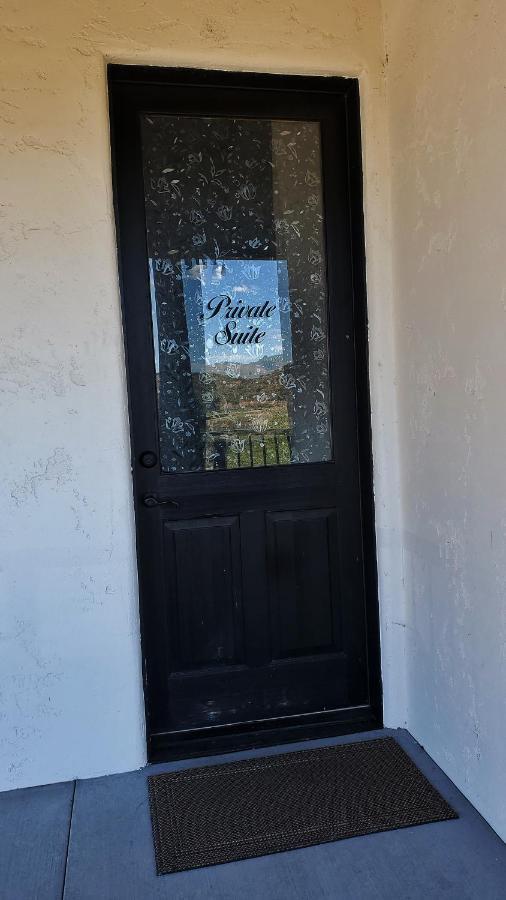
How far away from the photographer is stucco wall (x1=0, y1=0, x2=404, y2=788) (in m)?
2.27

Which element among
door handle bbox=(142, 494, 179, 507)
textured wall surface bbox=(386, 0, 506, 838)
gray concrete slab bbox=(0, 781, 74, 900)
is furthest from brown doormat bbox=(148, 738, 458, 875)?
door handle bbox=(142, 494, 179, 507)

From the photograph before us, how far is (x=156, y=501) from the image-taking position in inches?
99.3

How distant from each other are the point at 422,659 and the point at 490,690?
1.59 ft

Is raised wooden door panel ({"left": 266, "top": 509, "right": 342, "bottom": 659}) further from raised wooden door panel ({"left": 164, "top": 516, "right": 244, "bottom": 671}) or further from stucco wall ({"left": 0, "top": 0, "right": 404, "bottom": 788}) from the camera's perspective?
stucco wall ({"left": 0, "top": 0, "right": 404, "bottom": 788})

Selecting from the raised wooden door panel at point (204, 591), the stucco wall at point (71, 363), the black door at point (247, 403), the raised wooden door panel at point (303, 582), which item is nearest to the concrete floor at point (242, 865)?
the stucco wall at point (71, 363)

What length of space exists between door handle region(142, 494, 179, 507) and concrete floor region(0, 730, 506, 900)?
1060 millimetres

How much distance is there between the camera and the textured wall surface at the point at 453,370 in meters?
1.88

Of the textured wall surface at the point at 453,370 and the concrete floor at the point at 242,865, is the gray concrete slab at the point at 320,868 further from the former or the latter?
the textured wall surface at the point at 453,370

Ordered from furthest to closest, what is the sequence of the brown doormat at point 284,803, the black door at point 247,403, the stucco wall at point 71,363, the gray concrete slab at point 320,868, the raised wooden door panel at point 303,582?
1. the raised wooden door panel at point 303,582
2. the black door at point 247,403
3. the stucco wall at point 71,363
4. the brown doormat at point 284,803
5. the gray concrete slab at point 320,868

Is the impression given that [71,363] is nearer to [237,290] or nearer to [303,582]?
[237,290]

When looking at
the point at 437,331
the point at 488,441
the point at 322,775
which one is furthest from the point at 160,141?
the point at 322,775

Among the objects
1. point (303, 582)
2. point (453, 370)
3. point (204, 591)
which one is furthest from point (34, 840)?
point (453, 370)

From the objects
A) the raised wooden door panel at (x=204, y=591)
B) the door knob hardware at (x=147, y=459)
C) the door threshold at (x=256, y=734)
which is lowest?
the door threshold at (x=256, y=734)

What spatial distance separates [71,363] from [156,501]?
614 mm
